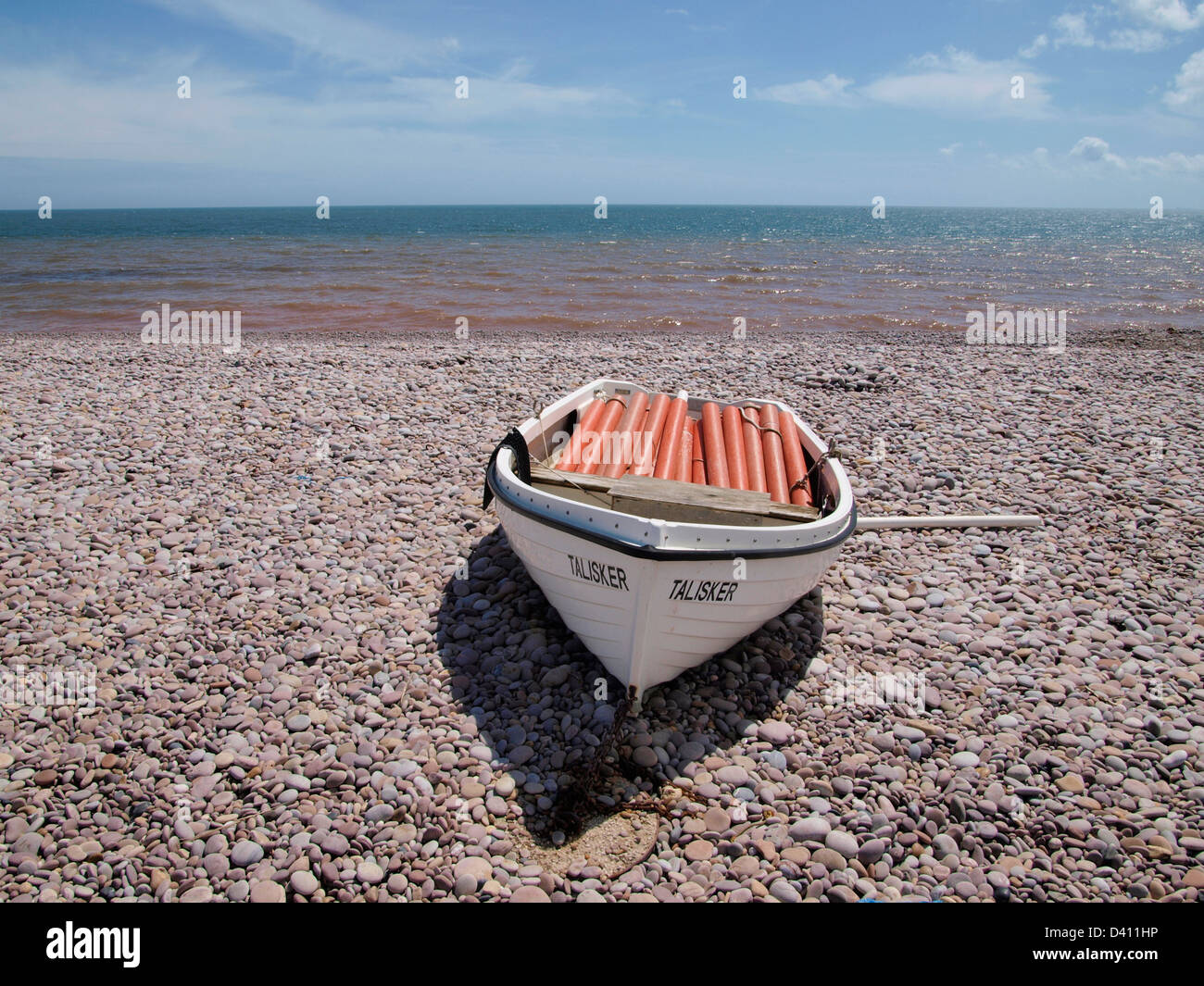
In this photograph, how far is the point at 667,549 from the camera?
14.0 ft

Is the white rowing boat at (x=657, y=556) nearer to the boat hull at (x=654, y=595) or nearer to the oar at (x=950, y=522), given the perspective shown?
the boat hull at (x=654, y=595)

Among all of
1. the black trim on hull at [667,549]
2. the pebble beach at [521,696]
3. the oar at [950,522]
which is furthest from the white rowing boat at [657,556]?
the oar at [950,522]

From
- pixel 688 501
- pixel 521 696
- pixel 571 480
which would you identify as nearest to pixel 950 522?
pixel 688 501

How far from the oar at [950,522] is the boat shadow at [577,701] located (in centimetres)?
168

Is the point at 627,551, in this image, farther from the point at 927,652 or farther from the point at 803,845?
the point at 927,652

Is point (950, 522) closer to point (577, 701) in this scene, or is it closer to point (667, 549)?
point (667, 549)

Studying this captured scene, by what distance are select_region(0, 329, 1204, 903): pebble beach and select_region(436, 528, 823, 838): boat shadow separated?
23mm

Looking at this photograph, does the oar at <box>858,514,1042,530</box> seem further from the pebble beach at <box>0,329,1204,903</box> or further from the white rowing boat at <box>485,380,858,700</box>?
the white rowing boat at <box>485,380,858,700</box>

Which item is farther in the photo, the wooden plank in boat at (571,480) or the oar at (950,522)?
the oar at (950,522)

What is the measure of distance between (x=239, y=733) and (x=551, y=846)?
2.21 m

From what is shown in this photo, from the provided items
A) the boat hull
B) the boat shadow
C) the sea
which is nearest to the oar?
the boat shadow

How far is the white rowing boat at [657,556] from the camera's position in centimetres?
441

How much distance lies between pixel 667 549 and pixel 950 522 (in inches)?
179

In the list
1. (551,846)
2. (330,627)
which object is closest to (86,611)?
(330,627)
